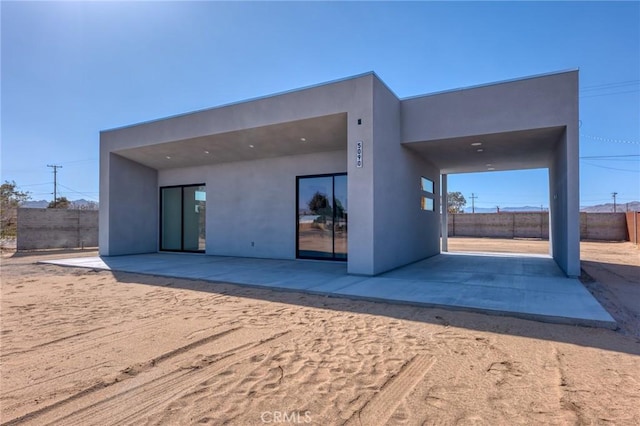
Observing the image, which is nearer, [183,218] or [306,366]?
[306,366]

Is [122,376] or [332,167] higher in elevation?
[332,167]

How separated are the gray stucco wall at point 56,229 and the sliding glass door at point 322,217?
40.1ft

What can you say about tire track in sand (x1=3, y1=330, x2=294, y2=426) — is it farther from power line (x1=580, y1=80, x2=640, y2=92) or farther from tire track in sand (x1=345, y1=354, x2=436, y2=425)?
power line (x1=580, y1=80, x2=640, y2=92)

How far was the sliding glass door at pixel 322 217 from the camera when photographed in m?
9.97

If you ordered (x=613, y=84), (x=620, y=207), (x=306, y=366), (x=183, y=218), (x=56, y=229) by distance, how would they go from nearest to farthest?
1. (x=306, y=366)
2. (x=183, y=218)
3. (x=56, y=229)
4. (x=613, y=84)
5. (x=620, y=207)

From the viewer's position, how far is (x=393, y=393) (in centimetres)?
253

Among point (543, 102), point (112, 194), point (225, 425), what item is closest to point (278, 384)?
point (225, 425)

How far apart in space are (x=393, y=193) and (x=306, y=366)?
612 centimetres

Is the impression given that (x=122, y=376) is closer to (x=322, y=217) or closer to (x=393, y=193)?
(x=393, y=193)

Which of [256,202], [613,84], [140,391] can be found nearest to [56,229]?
[256,202]

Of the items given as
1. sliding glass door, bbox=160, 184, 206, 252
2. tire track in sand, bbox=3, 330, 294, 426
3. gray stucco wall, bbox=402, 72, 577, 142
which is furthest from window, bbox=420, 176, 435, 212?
tire track in sand, bbox=3, 330, 294, 426

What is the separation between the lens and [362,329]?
405cm

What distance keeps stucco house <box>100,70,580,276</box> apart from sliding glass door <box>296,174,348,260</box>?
3 cm

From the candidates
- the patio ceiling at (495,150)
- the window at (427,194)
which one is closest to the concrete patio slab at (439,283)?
the window at (427,194)
